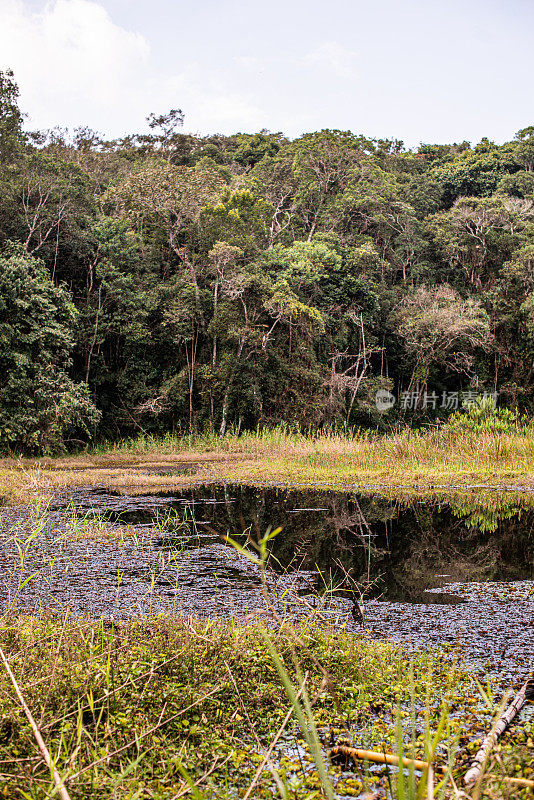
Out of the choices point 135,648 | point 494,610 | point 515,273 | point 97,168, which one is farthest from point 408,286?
point 135,648

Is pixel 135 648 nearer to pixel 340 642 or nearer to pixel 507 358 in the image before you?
pixel 340 642

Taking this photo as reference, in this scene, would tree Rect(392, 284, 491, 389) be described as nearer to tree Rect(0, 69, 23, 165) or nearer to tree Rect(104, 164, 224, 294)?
tree Rect(104, 164, 224, 294)

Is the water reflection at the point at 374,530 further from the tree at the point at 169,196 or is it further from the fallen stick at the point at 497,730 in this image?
the tree at the point at 169,196

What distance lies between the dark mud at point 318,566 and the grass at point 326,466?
5.64 feet

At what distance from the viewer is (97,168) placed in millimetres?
23516

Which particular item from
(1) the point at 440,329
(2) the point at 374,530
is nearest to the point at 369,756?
(2) the point at 374,530

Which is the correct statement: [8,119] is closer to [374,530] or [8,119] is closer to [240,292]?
[240,292]

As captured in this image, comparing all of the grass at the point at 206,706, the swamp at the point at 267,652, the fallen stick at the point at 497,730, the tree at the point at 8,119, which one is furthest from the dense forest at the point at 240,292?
the fallen stick at the point at 497,730

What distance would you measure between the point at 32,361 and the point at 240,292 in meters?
5.69

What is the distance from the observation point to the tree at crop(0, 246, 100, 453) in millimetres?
14969

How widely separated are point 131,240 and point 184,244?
1.65 metres

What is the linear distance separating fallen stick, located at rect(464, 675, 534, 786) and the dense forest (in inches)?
548

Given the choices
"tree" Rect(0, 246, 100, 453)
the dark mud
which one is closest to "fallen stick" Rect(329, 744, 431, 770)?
the dark mud

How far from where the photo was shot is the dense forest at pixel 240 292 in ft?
53.6
